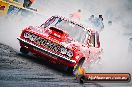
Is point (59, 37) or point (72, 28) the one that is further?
point (72, 28)

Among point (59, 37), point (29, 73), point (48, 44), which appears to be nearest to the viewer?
point (29, 73)

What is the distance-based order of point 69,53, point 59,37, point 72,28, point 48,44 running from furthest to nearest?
point 72,28, point 59,37, point 48,44, point 69,53

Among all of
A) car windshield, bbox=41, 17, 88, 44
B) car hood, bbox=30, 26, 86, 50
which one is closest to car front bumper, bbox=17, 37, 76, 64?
car hood, bbox=30, 26, 86, 50

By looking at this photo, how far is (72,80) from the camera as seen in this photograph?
766cm

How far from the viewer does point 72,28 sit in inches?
347

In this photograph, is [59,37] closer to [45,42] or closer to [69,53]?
[45,42]

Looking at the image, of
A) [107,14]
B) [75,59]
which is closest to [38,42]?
[75,59]

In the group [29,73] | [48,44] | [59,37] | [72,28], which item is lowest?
[29,73]

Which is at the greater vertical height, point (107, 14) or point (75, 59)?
point (107, 14)

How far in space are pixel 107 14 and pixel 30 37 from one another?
505 inches

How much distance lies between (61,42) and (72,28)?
906 millimetres

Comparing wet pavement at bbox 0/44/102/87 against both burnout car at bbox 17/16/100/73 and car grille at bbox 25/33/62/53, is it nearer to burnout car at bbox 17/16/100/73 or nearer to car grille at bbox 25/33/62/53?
burnout car at bbox 17/16/100/73

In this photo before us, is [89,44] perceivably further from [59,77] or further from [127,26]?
[127,26]

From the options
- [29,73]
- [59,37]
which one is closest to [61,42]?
[59,37]
